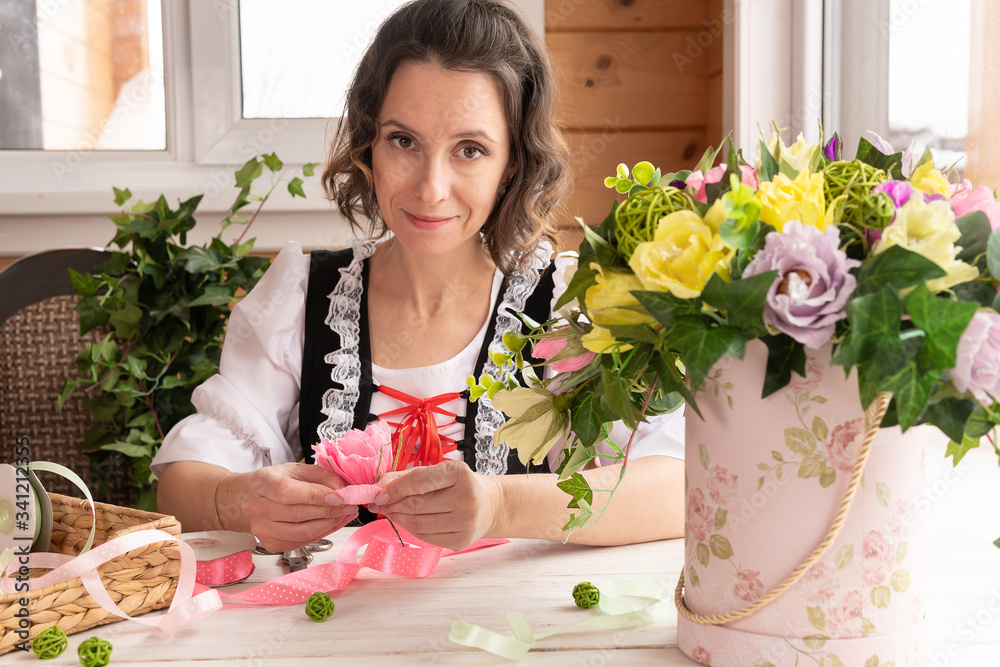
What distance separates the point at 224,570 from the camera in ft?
2.68

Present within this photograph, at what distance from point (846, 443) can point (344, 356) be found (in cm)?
90

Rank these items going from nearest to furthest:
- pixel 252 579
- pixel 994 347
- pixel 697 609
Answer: pixel 994 347 < pixel 697 609 < pixel 252 579

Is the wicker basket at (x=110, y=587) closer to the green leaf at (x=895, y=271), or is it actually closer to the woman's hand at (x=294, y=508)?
the woman's hand at (x=294, y=508)

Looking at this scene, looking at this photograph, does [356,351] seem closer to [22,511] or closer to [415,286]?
[415,286]

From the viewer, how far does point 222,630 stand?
701 millimetres

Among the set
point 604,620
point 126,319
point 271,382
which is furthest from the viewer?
point 126,319

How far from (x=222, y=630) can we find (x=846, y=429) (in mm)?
513

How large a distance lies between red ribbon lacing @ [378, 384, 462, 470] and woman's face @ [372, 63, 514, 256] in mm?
222

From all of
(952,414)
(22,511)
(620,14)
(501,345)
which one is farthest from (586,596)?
(620,14)

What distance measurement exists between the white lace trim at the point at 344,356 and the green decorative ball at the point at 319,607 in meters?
0.54

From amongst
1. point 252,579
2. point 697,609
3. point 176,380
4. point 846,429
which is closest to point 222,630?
point 252,579

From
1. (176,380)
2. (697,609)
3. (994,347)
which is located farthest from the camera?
(176,380)

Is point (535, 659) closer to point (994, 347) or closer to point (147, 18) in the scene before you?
point (994, 347)

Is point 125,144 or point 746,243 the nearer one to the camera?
point 746,243
